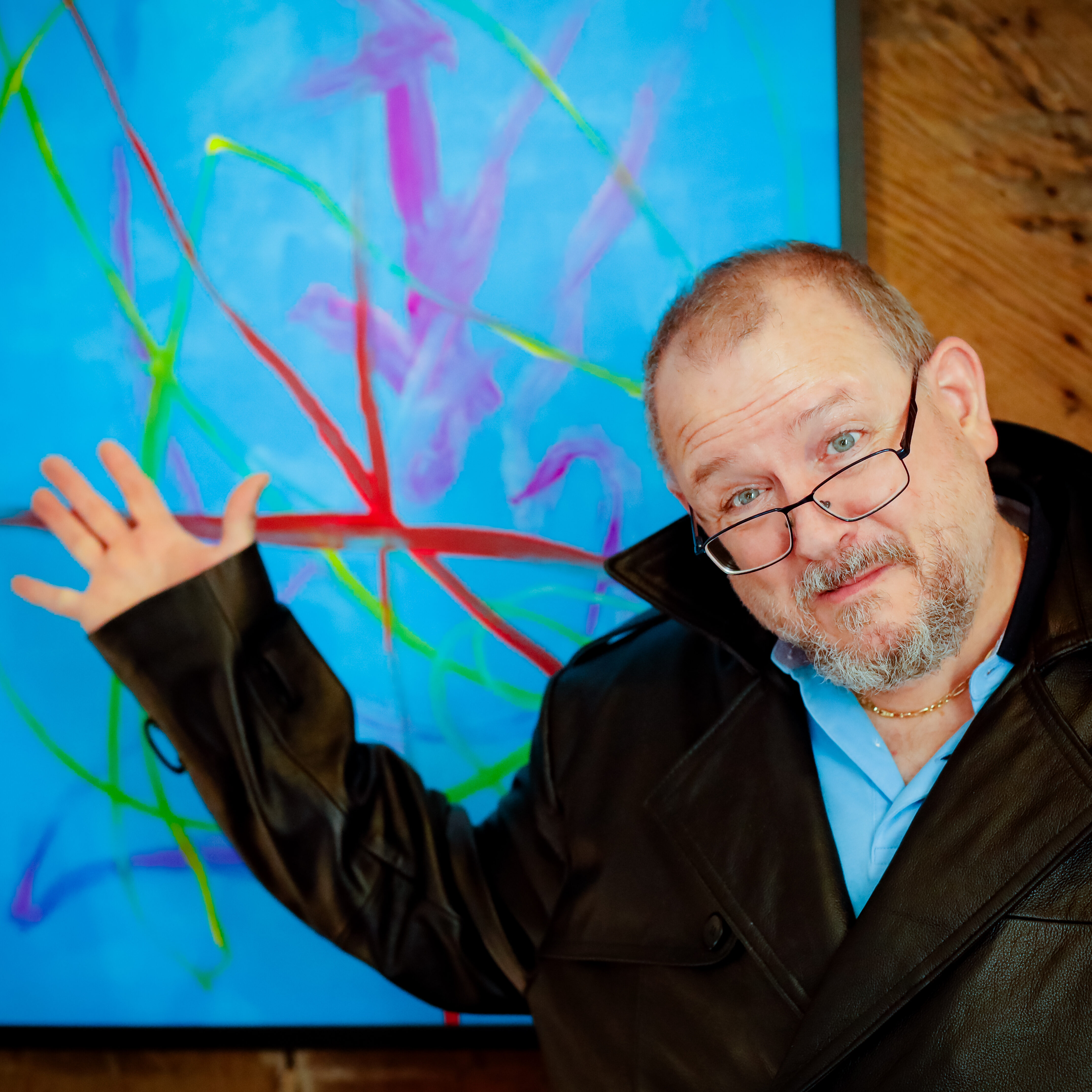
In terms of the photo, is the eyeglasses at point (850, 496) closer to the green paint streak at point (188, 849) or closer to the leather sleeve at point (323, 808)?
the leather sleeve at point (323, 808)

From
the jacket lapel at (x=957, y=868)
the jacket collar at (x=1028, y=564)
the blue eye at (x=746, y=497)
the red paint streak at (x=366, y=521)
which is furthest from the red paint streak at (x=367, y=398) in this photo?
the jacket lapel at (x=957, y=868)

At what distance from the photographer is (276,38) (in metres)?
1.28

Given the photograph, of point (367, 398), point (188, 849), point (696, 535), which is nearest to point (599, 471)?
point (696, 535)

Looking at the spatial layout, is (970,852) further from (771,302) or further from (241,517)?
(241,517)

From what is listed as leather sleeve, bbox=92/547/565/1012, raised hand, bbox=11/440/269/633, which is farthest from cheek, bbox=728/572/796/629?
raised hand, bbox=11/440/269/633

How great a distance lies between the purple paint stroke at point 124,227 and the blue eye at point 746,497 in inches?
33.3

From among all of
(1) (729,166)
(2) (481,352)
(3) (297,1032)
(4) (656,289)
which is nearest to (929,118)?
(1) (729,166)

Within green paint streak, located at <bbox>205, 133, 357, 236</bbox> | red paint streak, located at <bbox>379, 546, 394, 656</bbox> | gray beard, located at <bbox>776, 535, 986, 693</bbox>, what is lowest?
gray beard, located at <bbox>776, 535, 986, 693</bbox>

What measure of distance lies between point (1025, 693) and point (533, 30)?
101cm

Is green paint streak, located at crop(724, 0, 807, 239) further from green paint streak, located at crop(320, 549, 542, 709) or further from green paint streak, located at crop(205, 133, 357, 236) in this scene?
green paint streak, located at crop(320, 549, 542, 709)

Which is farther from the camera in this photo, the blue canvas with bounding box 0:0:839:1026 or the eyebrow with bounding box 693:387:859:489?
the blue canvas with bounding box 0:0:839:1026

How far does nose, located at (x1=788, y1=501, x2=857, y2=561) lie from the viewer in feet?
Result: 3.08

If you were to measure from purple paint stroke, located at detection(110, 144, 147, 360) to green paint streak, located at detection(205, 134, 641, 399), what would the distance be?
0.13 metres

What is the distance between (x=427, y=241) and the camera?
4.12 feet
